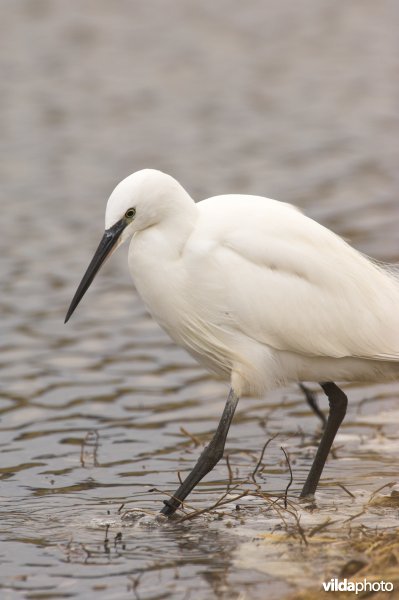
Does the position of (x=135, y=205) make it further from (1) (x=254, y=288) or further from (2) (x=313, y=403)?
(2) (x=313, y=403)

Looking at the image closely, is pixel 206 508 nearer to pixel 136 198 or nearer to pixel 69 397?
pixel 136 198

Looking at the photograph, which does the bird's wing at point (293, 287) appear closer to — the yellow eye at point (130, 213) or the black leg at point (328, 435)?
the yellow eye at point (130, 213)

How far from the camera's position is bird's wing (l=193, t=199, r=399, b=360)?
21.9ft

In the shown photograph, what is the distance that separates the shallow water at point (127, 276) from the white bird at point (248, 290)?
57 cm

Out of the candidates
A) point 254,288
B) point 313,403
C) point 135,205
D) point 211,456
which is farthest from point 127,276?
point 135,205

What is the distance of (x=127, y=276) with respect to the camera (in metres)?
11.5

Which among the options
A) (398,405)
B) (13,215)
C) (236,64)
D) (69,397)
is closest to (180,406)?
(69,397)

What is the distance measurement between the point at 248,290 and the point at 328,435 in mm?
1064

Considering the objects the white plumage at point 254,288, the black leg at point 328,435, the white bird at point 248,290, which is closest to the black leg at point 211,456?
the white bird at point 248,290

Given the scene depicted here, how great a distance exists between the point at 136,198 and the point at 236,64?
11.6 m

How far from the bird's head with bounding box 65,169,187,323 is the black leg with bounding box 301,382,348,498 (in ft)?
4.76

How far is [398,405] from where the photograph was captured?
8836mm

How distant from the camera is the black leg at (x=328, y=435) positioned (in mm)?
7098

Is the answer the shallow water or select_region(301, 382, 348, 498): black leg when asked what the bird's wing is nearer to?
select_region(301, 382, 348, 498): black leg
